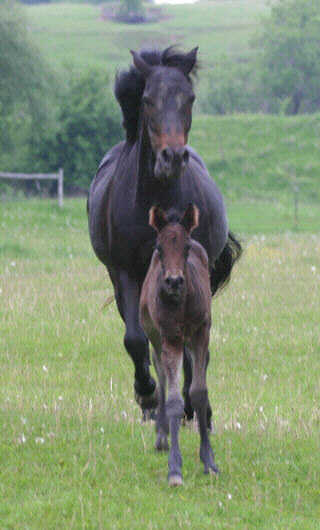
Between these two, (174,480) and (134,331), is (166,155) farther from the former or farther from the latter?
(174,480)

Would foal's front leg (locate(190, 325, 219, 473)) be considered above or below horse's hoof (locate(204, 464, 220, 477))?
above

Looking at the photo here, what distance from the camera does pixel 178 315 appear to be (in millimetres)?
5645

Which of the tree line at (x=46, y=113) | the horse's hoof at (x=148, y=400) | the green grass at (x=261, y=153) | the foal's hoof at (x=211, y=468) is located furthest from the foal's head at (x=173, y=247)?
the tree line at (x=46, y=113)

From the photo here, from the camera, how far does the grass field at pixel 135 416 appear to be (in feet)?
17.2

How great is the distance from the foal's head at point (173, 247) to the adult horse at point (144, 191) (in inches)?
19.1

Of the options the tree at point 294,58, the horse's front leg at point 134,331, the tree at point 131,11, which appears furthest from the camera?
the tree at point 131,11

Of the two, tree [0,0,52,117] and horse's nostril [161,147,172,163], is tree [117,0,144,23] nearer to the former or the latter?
tree [0,0,52,117]

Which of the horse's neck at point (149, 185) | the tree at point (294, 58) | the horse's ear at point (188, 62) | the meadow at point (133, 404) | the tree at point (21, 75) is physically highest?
the horse's ear at point (188, 62)

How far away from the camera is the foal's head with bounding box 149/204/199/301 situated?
527 centimetres

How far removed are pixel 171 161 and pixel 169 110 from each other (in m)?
0.45

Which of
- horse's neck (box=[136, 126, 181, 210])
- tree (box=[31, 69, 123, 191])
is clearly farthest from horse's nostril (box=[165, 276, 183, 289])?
tree (box=[31, 69, 123, 191])

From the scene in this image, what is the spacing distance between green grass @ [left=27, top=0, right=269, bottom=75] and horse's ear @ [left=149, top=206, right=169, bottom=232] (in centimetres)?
7662

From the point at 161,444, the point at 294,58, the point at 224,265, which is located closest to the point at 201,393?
the point at 161,444

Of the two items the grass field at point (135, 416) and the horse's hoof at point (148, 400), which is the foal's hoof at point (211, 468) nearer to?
the grass field at point (135, 416)
